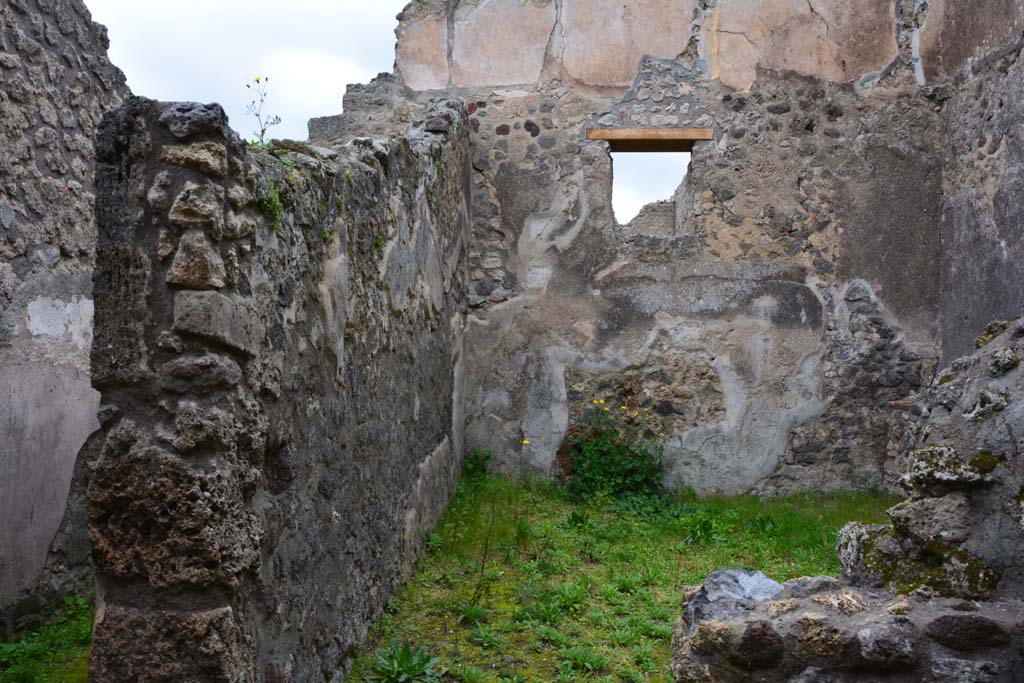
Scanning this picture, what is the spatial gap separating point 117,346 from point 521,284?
4604 millimetres

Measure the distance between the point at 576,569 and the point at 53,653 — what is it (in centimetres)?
245

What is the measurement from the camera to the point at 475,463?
6.30 m

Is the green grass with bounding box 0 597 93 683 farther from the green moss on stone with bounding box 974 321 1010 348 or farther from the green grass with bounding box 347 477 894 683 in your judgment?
the green moss on stone with bounding box 974 321 1010 348

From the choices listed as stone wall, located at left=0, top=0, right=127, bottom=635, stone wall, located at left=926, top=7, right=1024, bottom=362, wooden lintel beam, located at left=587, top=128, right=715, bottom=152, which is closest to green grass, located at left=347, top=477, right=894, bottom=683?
stone wall, located at left=0, top=0, right=127, bottom=635

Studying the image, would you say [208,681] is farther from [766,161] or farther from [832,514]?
[766,161]

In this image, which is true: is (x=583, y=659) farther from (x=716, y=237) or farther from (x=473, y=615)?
(x=716, y=237)

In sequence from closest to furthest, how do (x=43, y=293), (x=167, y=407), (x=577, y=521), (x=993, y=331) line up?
(x=167, y=407) → (x=993, y=331) → (x=43, y=293) → (x=577, y=521)

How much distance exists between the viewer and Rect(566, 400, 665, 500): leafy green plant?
6.09 m

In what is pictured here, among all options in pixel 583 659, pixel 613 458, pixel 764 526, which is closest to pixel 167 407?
pixel 583 659

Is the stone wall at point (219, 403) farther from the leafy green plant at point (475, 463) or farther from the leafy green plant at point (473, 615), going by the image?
the leafy green plant at point (475, 463)

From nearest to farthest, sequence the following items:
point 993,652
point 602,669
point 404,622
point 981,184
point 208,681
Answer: point 208,681
point 993,652
point 602,669
point 404,622
point 981,184

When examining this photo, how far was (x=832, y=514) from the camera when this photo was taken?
5820 mm

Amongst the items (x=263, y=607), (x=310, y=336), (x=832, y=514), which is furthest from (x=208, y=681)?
(x=832, y=514)

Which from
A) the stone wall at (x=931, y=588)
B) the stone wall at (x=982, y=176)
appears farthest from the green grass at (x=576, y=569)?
the stone wall at (x=982, y=176)
